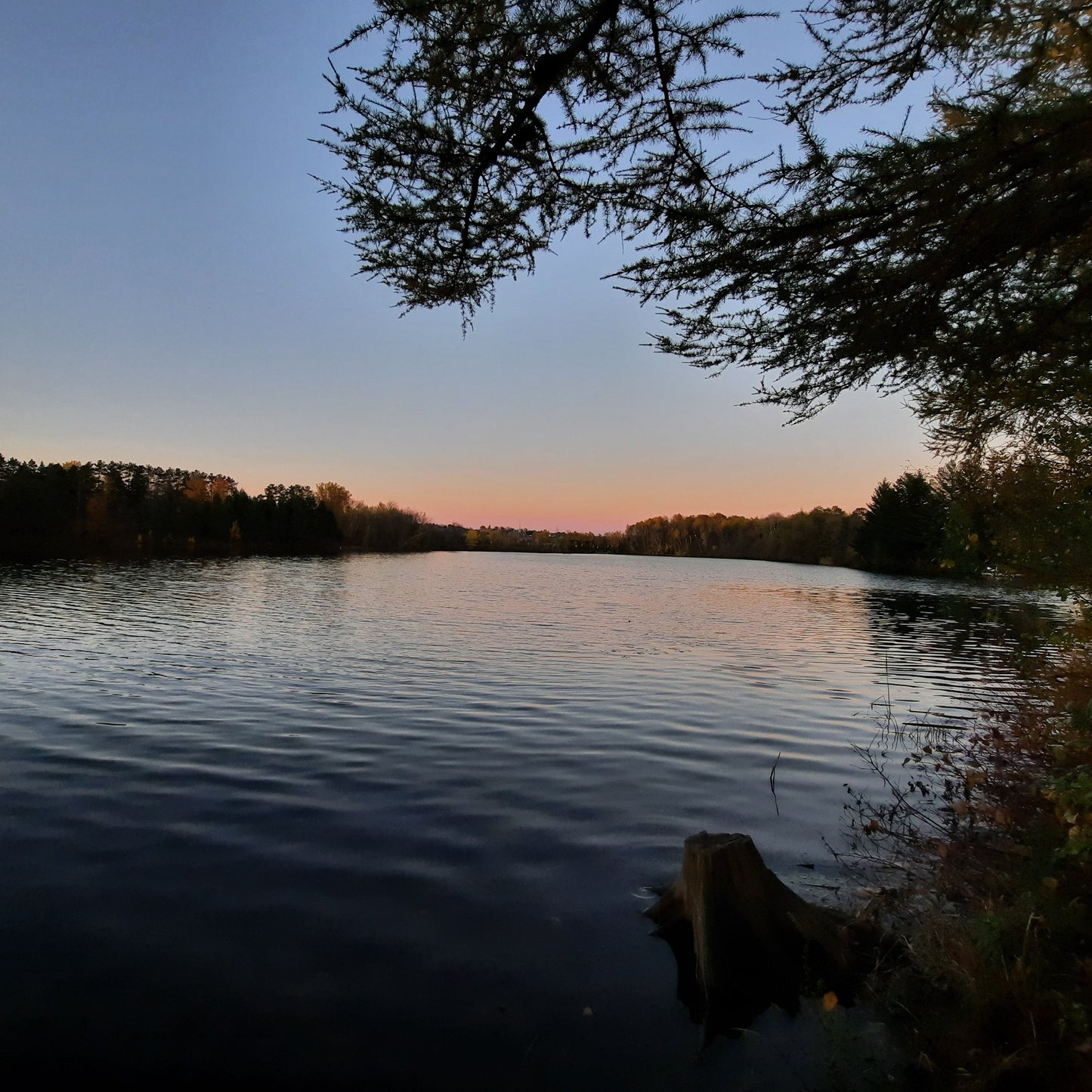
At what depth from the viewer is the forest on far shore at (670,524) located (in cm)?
872

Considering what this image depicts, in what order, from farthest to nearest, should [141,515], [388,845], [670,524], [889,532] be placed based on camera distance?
A: [670,524] → [141,515] → [889,532] → [388,845]

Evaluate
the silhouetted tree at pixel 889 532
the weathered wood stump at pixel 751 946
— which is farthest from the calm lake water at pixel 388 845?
the silhouetted tree at pixel 889 532

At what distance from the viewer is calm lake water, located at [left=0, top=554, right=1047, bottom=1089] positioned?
3.95 meters

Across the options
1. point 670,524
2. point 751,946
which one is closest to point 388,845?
point 751,946

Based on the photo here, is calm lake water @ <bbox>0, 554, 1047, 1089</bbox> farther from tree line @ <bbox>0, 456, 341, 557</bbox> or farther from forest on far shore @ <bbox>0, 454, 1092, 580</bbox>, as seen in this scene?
tree line @ <bbox>0, 456, 341, 557</bbox>

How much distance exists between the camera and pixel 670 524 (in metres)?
200

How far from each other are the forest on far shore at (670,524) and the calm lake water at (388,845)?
3.83 metres

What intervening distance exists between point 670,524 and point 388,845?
646 ft

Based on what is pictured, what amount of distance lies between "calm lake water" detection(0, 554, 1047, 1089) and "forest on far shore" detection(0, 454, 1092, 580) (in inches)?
151

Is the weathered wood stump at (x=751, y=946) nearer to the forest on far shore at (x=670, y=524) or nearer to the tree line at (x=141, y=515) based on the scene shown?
the forest on far shore at (x=670, y=524)

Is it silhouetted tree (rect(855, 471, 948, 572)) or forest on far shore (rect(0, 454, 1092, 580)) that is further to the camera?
silhouetted tree (rect(855, 471, 948, 572))

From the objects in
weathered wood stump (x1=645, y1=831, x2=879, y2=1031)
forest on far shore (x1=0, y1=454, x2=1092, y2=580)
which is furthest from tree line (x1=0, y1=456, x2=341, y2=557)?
weathered wood stump (x1=645, y1=831, x2=879, y2=1031)

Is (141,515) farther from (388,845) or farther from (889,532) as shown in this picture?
(388,845)

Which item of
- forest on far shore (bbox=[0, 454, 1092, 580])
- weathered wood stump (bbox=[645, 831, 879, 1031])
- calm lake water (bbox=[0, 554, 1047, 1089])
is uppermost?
forest on far shore (bbox=[0, 454, 1092, 580])
